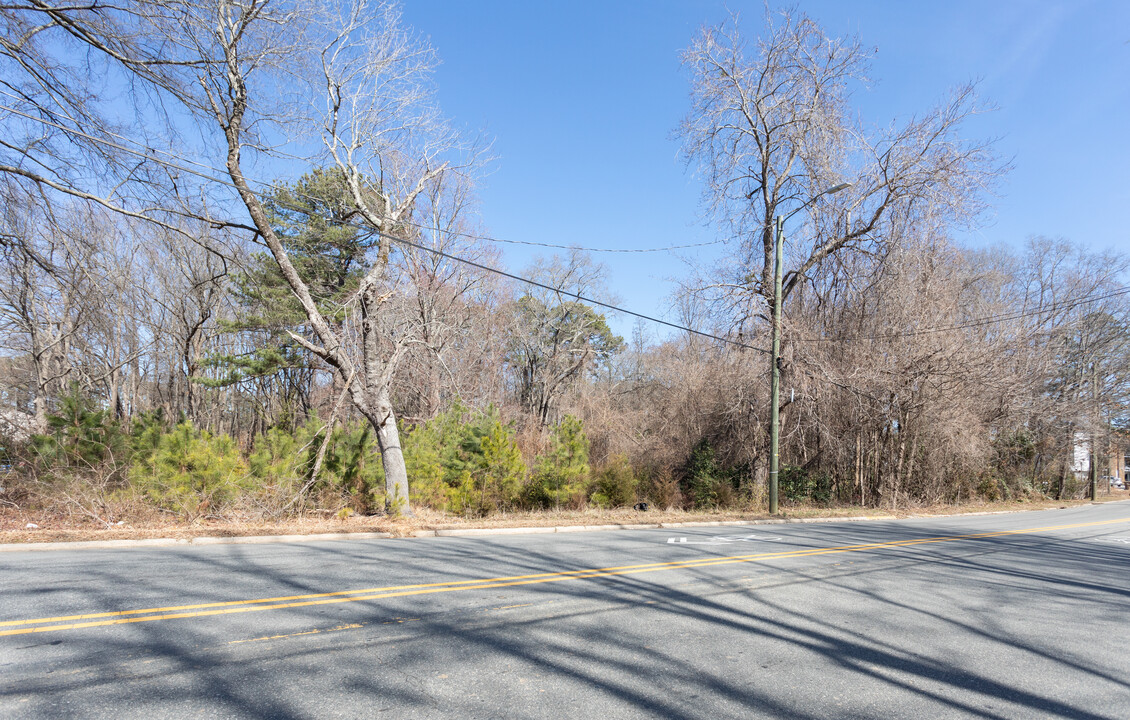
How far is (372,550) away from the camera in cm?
856

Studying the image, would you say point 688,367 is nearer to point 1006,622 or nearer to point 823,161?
point 823,161

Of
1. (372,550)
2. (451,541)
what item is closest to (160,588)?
(372,550)

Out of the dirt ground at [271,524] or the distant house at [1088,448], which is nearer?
the dirt ground at [271,524]

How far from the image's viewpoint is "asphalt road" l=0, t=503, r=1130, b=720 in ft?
11.4

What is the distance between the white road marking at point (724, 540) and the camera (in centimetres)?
1023

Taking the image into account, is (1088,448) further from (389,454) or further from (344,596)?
(344,596)

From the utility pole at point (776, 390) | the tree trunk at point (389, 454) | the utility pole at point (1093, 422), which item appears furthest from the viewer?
the utility pole at point (1093, 422)

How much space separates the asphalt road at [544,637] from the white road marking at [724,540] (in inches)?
76.7

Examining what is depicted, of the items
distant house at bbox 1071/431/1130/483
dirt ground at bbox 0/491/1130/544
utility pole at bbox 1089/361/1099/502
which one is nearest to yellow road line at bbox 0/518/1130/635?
dirt ground at bbox 0/491/1130/544

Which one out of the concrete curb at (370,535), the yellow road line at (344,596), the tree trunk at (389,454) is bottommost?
the concrete curb at (370,535)

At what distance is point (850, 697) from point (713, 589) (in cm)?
272

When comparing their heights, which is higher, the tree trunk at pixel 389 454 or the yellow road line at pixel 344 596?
the tree trunk at pixel 389 454

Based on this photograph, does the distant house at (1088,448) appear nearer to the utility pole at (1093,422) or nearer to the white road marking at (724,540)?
the utility pole at (1093,422)

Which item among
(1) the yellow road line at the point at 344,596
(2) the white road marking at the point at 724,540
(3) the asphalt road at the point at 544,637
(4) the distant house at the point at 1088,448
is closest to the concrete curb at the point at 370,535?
(3) the asphalt road at the point at 544,637
